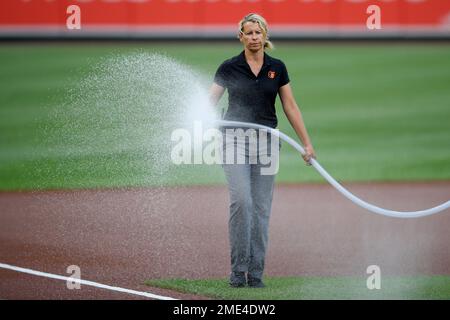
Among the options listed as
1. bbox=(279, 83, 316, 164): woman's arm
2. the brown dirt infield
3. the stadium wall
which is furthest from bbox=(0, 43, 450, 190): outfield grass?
bbox=(279, 83, 316, 164): woman's arm

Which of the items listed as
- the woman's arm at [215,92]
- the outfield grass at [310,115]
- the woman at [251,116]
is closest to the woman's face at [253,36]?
the woman at [251,116]

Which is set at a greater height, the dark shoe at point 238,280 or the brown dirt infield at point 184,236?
the brown dirt infield at point 184,236

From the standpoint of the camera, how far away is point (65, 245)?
9492 millimetres

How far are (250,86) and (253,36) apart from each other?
1.26 feet

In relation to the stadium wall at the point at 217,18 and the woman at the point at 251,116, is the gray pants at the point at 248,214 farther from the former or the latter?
the stadium wall at the point at 217,18

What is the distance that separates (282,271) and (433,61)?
59.1 feet

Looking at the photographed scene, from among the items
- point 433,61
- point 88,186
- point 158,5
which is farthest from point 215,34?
point 88,186

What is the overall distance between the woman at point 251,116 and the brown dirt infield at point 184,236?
0.56m

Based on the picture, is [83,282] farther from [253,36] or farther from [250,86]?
[253,36]

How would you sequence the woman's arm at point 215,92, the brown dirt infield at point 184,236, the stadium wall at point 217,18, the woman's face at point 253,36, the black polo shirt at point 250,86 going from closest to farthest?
the woman's face at point 253,36, the black polo shirt at point 250,86, the woman's arm at point 215,92, the brown dirt infield at point 184,236, the stadium wall at point 217,18

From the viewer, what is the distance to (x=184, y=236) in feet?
32.9

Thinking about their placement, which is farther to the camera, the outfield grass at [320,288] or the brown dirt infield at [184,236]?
the brown dirt infield at [184,236]

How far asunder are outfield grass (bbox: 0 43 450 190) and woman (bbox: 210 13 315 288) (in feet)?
18.5

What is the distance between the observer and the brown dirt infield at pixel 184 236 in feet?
28.0
